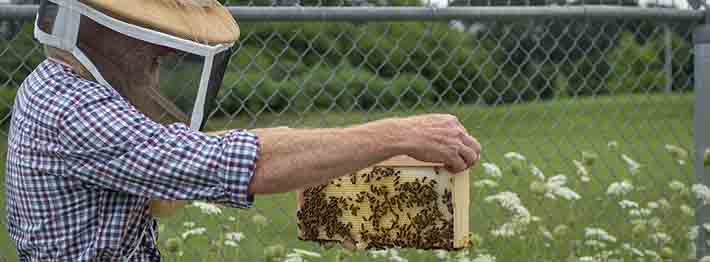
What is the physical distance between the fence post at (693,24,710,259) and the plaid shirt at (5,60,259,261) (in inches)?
100

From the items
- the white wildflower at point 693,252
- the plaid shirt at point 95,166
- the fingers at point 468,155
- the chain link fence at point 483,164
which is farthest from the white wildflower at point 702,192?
the plaid shirt at point 95,166

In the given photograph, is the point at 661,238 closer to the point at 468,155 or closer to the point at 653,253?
the point at 653,253

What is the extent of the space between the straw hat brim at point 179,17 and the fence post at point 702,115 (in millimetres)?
2380

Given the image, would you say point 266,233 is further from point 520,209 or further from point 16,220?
point 16,220

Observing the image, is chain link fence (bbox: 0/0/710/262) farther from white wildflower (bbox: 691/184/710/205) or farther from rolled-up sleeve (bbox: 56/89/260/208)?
rolled-up sleeve (bbox: 56/89/260/208)

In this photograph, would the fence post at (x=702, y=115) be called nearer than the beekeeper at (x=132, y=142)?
No

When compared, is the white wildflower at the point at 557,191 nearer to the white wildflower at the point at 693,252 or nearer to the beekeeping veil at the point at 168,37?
the white wildflower at the point at 693,252

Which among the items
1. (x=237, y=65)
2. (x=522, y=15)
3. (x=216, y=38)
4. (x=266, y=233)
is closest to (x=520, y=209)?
(x=522, y=15)

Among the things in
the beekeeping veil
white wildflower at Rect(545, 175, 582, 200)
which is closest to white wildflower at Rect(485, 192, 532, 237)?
white wildflower at Rect(545, 175, 582, 200)

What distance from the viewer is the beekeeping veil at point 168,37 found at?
1.74 metres

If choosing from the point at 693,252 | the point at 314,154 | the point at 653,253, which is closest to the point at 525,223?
the point at 653,253

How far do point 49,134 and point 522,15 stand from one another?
6.92 feet

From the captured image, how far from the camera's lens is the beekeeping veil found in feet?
5.71

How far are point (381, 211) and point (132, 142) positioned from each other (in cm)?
70
